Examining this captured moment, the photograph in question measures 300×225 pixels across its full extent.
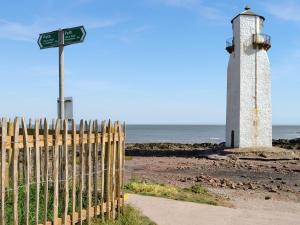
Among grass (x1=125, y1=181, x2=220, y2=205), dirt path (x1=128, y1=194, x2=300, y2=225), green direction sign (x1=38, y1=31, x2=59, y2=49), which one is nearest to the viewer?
green direction sign (x1=38, y1=31, x2=59, y2=49)

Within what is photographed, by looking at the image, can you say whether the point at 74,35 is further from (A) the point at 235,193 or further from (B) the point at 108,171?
(A) the point at 235,193

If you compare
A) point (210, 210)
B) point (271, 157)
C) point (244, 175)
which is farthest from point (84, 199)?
point (271, 157)

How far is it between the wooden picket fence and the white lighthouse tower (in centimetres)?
2707

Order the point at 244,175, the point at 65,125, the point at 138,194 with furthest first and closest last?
the point at 244,175
the point at 138,194
the point at 65,125

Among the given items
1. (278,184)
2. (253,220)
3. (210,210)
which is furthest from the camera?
(278,184)

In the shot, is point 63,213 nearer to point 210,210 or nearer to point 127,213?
point 127,213

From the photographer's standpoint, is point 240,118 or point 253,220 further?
point 240,118

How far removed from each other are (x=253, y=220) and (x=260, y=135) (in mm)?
26228

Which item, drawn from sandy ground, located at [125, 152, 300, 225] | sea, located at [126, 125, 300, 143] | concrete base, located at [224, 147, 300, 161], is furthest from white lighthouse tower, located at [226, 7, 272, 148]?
sea, located at [126, 125, 300, 143]

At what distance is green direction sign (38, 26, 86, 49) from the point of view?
27.6 ft

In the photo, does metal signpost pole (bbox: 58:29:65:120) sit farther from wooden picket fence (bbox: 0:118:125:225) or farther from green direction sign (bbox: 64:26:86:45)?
wooden picket fence (bbox: 0:118:125:225)

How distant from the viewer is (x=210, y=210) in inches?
408

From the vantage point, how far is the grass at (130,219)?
8400mm

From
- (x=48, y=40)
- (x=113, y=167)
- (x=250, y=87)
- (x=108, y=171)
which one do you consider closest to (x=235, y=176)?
(x=250, y=87)
